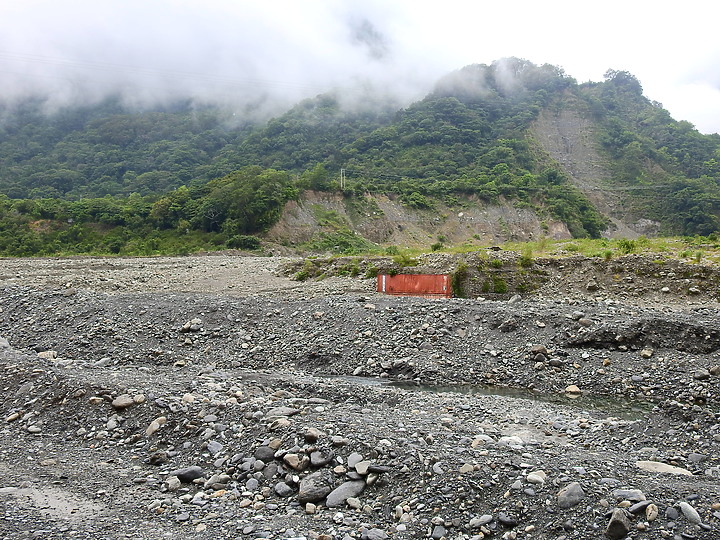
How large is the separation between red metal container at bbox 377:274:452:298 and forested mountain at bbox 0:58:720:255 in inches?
1037

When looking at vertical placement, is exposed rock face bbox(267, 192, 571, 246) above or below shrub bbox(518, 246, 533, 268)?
above

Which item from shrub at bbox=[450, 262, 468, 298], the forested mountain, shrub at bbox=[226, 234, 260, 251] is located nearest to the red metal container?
shrub at bbox=[450, 262, 468, 298]

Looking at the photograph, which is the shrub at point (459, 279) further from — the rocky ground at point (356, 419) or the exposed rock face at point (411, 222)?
the exposed rock face at point (411, 222)

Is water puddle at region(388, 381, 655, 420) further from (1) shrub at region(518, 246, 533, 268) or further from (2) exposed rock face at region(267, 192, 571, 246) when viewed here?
(2) exposed rock face at region(267, 192, 571, 246)

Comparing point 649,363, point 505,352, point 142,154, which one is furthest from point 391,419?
point 142,154

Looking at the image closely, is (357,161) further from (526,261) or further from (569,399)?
(569,399)

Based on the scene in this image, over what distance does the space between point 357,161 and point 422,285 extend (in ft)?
181

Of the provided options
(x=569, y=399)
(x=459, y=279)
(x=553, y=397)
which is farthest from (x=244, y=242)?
(x=569, y=399)

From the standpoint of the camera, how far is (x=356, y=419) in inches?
284

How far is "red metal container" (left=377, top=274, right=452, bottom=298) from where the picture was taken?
17.8 metres

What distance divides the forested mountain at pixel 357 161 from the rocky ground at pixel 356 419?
1184 inches

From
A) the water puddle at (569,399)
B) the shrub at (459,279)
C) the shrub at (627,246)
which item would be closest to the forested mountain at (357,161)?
the shrub at (459,279)

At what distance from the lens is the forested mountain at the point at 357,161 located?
46281 millimetres

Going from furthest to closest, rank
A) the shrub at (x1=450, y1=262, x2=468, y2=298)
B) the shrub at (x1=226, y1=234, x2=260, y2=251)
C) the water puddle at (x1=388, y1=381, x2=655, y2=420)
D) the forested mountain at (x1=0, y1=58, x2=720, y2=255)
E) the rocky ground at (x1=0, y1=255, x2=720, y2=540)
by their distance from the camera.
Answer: the forested mountain at (x1=0, y1=58, x2=720, y2=255), the shrub at (x1=226, y1=234, x2=260, y2=251), the shrub at (x1=450, y1=262, x2=468, y2=298), the water puddle at (x1=388, y1=381, x2=655, y2=420), the rocky ground at (x1=0, y1=255, x2=720, y2=540)
